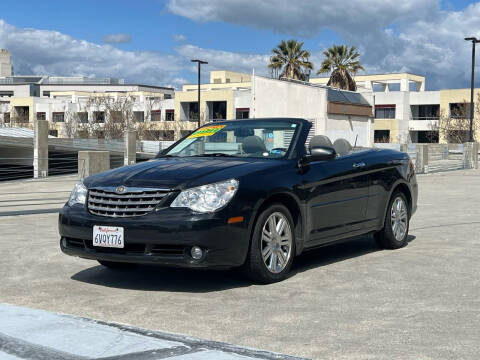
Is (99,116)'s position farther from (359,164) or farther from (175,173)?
(175,173)

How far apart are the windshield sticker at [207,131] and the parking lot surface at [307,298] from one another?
149 cm

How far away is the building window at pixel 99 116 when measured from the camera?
75.8m

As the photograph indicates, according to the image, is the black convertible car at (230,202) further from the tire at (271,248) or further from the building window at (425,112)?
the building window at (425,112)

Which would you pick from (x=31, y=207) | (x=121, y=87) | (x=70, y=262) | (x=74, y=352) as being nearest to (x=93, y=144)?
(x=31, y=207)

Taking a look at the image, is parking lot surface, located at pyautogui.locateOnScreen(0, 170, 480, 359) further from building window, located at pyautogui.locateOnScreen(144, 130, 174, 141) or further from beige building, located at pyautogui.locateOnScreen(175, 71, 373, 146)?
building window, located at pyautogui.locateOnScreen(144, 130, 174, 141)

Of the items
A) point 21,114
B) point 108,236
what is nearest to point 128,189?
point 108,236

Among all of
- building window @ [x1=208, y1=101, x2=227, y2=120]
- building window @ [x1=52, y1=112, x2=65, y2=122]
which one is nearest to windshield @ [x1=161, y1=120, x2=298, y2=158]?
building window @ [x1=208, y1=101, x2=227, y2=120]

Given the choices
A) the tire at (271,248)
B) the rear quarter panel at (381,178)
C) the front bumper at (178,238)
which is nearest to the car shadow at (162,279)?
the tire at (271,248)

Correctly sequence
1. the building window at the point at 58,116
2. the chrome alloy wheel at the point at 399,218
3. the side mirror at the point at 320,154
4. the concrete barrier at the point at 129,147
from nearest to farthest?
1. the side mirror at the point at 320,154
2. the chrome alloy wheel at the point at 399,218
3. the concrete barrier at the point at 129,147
4. the building window at the point at 58,116

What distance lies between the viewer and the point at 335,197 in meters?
7.00

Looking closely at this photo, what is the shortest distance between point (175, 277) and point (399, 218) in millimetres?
3040

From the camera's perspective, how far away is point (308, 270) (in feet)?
22.6

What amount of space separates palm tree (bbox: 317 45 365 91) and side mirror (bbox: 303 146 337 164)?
54451mm

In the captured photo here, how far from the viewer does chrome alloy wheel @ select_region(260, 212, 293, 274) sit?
240 inches
